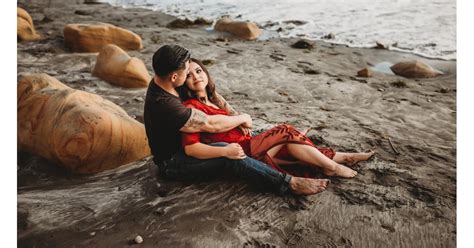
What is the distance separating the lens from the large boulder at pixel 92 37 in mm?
5793

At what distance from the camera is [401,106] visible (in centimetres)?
468

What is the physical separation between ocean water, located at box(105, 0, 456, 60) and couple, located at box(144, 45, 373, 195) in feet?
15.1

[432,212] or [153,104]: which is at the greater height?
[153,104]

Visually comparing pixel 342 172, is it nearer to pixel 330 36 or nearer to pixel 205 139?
pixel 205 139

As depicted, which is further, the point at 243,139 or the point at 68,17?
the point at 68,17

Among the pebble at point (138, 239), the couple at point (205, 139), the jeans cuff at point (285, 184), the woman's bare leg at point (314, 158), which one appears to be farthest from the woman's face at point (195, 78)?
the pebble at point (138, 239)

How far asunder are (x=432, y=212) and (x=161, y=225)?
1628mm

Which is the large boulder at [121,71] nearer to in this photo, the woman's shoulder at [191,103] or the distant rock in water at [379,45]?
the woman's shoulder at [191,103]

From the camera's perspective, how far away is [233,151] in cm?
246

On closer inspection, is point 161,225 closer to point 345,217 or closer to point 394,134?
point 345,217

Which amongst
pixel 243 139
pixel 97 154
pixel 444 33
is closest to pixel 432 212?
pixel 243 139

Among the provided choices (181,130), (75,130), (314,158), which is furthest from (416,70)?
(75,130)

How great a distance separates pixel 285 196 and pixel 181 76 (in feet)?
3.21

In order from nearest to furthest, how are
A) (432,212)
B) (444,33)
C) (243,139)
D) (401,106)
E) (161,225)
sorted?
(161,225) < (432,212) < (243,139) < (401,106) < (444,33)
